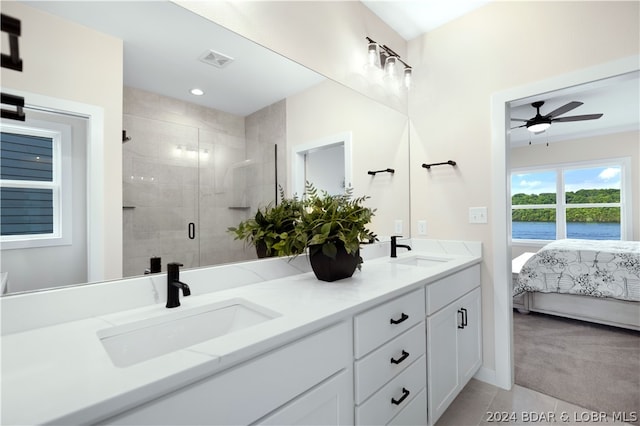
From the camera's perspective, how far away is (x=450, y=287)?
172 cm

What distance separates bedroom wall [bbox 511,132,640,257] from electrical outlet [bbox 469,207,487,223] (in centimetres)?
435

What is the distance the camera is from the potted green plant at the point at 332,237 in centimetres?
138

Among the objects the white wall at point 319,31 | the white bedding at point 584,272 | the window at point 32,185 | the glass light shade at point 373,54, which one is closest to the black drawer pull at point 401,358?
the window at point 32,185

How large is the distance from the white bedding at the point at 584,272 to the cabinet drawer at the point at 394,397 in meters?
2.71

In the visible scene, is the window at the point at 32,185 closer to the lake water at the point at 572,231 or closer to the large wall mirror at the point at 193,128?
the large wall mirror at the point at 193,128

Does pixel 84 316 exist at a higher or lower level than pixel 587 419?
higher

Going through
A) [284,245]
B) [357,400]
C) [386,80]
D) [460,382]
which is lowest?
[460,382]

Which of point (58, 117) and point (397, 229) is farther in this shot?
point (397, 229)

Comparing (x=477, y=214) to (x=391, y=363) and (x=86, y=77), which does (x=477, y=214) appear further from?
(x=86, y=77)

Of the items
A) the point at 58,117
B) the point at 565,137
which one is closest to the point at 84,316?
the point at 58,117

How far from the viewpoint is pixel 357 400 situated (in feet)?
3.41

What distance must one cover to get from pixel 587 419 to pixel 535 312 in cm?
198

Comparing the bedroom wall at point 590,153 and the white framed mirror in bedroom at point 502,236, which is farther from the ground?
the bedroom wall at point 590,153

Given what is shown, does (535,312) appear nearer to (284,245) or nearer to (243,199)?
(284,245)
